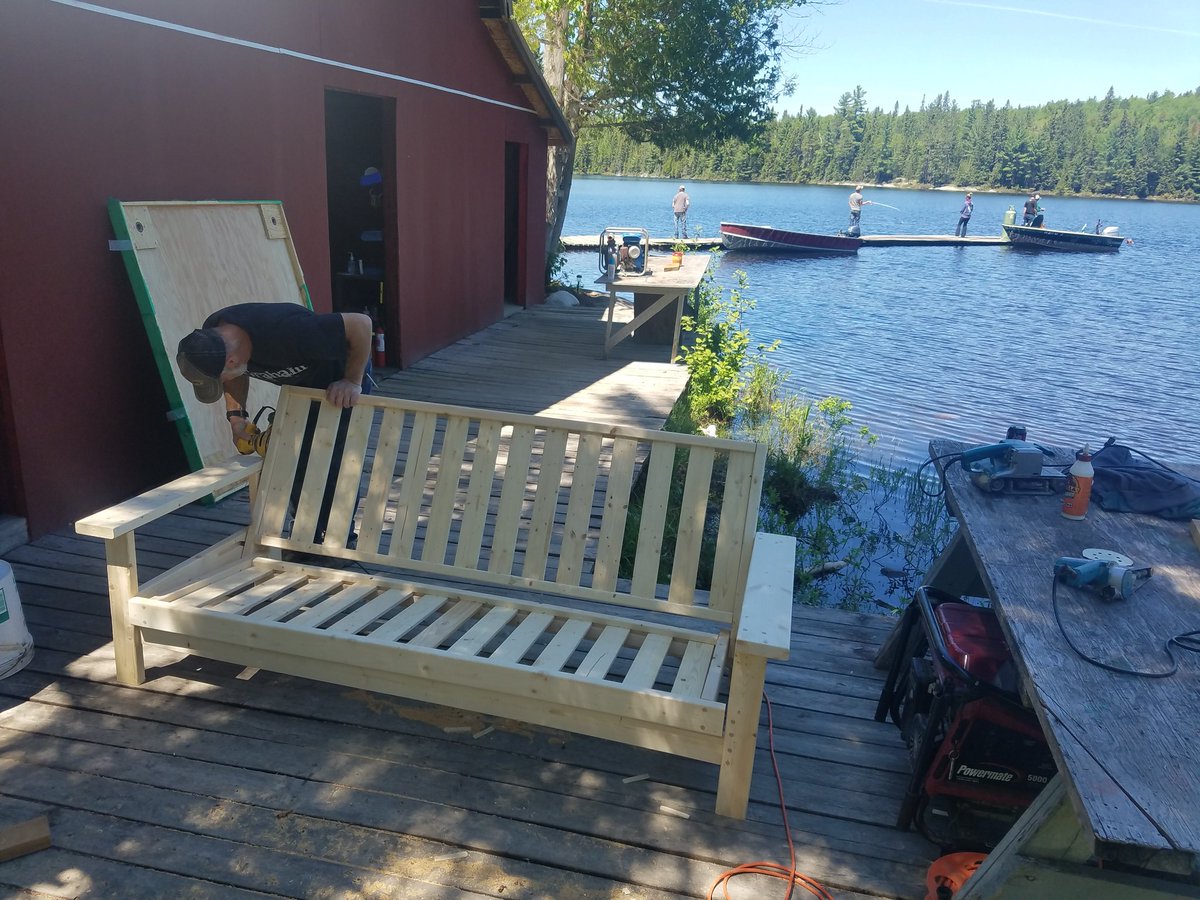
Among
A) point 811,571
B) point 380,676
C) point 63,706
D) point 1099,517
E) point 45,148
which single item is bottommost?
point 811,571

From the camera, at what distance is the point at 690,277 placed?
11.1 metres

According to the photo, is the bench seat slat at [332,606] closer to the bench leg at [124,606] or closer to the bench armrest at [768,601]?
the bench leg at [124,606]

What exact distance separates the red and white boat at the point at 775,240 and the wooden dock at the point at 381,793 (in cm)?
3013

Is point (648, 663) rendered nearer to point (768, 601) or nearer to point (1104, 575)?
point (768, 601)

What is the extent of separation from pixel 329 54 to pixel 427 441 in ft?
15.8

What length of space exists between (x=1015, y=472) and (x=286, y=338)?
3022 millimetres

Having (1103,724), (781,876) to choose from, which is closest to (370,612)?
(781,876)

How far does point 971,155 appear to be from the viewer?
9525 centimetres

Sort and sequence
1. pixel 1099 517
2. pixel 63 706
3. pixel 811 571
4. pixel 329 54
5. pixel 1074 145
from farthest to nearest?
pixel 1074 145, pixel 329 54, pixel 811 571, pixel 1099 517, pixel 63 706

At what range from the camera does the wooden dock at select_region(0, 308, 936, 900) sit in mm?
2457

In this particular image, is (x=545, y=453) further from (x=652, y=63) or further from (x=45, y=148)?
(x=652, y=63)

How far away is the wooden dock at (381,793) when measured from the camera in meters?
2.46

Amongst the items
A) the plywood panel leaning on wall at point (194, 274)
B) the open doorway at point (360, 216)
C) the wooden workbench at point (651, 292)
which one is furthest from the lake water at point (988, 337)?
the plywood panel leaning on wall at point (194, 274)

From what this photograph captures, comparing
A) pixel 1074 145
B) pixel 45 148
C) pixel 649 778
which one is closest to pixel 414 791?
pixel 649 778
